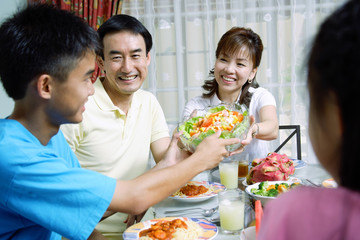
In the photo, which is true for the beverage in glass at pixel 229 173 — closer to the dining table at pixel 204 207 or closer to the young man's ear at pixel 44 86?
the dining table at pixel 204 207

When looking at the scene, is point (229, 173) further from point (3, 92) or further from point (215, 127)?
point (3, 92)

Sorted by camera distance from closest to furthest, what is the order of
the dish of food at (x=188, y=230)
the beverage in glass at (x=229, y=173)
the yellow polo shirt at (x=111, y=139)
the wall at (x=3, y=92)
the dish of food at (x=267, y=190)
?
the dish of food at (x=188, y=230)
the dish of food at (x=267, y=190)
the beverage in glass at (x=229, y=173)
the yellow polo shirt at (x=111, y=139)
the wall at (x=3, y=92)

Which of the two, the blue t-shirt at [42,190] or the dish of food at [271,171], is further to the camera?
the dish of food at [271,171]

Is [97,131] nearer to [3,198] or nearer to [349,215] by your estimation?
[3,198]

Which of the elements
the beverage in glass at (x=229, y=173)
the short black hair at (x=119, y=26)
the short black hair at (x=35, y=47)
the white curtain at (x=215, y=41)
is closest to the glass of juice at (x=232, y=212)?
the beverage in glass at (x=229, y=173)

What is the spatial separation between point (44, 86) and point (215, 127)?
674 mm

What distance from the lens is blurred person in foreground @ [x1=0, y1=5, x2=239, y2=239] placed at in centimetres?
90

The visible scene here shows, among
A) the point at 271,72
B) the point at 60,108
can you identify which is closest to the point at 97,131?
the point at 60,108

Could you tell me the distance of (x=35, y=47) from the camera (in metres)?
0.93

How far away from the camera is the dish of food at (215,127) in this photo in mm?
1363

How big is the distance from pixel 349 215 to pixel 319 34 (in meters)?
0.22

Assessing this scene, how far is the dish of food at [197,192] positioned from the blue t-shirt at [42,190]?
1.43 feet

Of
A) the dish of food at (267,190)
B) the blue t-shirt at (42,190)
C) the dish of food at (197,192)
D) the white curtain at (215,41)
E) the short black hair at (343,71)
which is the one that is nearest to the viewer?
the short black hair at (343,71)

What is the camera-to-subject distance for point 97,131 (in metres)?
1.82
